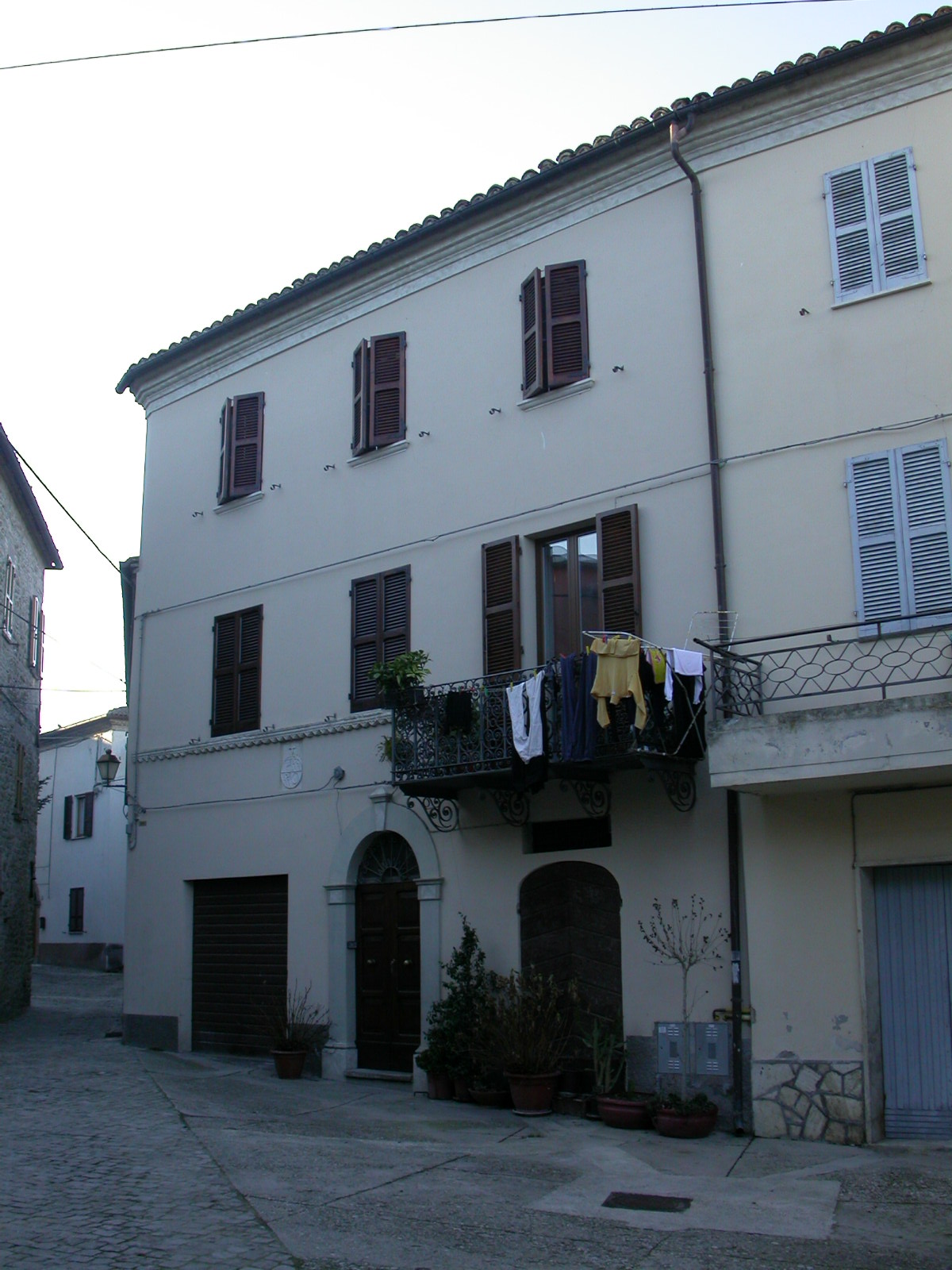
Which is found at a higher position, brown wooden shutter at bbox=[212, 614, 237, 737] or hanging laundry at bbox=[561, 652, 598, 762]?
brown wooden shutter at bbox=[212, 614, 237, 737]

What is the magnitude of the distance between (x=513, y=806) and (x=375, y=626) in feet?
9.83

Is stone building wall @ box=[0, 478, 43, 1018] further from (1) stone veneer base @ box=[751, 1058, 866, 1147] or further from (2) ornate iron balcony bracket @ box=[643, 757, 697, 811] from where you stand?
(1) stone veneer base @ box=[751, 1058, 866, 1147]

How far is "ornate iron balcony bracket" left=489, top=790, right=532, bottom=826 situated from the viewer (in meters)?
12.8

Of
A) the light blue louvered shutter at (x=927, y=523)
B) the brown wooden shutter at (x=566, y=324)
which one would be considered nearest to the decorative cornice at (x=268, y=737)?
the brown wooden shutter at (x=566, y=324)

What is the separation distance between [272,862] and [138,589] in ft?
16.8

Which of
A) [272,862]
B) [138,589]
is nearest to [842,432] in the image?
[272,862]

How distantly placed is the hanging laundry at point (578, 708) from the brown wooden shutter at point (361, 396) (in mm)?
5154

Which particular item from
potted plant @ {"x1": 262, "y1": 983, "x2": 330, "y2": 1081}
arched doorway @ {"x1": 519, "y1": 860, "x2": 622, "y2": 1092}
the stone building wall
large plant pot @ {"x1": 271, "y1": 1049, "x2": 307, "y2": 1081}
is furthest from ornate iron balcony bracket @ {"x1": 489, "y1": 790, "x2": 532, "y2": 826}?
the stone building wall

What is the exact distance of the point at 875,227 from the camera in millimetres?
11422

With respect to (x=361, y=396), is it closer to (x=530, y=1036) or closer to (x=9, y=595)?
(x=530, y=1036)

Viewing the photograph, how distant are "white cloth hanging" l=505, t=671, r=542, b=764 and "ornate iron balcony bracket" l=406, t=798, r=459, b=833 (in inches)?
83.3

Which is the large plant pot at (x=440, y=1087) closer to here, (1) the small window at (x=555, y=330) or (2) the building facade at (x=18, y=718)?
(1) the small window at (x=555, y=330)

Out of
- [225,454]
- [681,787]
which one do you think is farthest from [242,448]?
[681,787]

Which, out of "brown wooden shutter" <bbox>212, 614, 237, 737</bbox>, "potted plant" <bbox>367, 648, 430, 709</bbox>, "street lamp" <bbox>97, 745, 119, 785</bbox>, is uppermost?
"brown wooden shutter" <bbox>212, 614, 237, 737</bbox>
